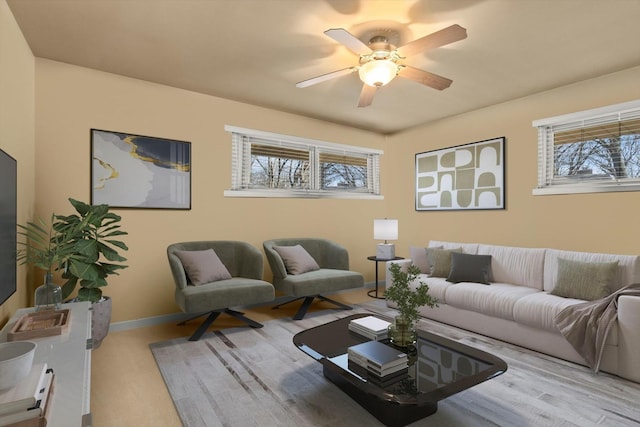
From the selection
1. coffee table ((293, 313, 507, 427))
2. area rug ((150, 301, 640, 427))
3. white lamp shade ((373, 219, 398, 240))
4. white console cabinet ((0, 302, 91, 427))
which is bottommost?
area rug ((150, 301, 640, 427))

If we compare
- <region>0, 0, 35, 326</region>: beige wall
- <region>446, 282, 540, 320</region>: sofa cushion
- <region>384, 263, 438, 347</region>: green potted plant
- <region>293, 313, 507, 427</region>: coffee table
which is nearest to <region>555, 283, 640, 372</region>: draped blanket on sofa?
<region>446, 282, 540, 320</region>: sofa cushion

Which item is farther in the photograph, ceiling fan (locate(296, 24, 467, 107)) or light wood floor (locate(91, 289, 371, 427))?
ceiling fan (locate(296, 24, 467, 107))

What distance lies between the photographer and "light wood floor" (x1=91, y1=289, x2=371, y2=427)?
76.9 inches

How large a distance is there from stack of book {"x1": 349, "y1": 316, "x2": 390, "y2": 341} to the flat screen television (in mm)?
2150

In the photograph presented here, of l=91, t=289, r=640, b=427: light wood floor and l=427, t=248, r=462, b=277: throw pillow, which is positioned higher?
l=427, t=248, r=462, b=277: throw pillow

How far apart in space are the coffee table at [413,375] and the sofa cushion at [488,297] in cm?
109

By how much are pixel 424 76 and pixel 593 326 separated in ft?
7.56

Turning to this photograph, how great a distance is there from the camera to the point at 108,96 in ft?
11.2

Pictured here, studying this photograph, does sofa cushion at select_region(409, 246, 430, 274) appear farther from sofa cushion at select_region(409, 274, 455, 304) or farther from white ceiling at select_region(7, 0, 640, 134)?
white ceiling at select_region(7, 0, 640, 134)

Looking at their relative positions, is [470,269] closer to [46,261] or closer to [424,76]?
[424,76]

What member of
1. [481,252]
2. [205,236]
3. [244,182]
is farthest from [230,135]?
[481,252]

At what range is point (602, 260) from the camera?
3.03 meters

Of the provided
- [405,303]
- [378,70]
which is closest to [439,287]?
[405,303]

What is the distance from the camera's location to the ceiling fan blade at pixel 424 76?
278 cm
